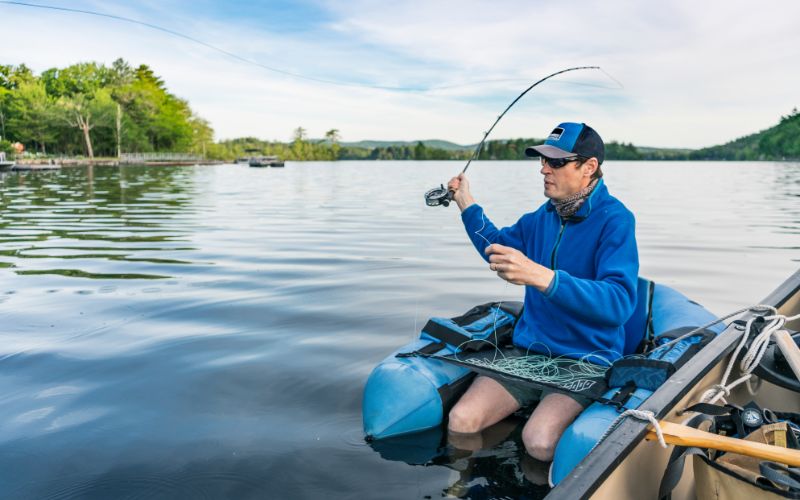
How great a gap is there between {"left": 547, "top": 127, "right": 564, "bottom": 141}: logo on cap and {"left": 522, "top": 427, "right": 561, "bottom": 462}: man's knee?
176cm

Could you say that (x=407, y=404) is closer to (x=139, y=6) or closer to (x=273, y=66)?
(x=273, y=66)

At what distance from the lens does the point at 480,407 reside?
4.20m

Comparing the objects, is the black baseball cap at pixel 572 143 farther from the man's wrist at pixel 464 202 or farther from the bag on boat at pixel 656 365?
the bag on boat at pixel 656 365

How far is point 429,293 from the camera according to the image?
9.01 metres

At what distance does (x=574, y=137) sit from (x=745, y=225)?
15775mm

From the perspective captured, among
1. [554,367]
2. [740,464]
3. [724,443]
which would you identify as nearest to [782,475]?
[724,443]

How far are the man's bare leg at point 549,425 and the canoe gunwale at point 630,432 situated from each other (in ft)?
2.88

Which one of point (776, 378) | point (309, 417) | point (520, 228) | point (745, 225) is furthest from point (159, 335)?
point (745, 225)

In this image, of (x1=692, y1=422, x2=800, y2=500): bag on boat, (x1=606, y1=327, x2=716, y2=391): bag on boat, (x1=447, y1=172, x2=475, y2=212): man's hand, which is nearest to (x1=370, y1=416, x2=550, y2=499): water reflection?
(x1=606, y1=327, x2=716, y2=391): bag on boat

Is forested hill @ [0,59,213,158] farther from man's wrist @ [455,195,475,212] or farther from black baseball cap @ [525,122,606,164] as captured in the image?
black baseball cap @ [525,122,606,164]

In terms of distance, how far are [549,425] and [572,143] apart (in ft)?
5.49

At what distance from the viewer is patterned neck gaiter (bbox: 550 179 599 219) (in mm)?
4059

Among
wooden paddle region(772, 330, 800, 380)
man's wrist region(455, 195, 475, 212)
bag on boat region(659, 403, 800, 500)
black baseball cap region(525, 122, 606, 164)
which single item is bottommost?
bag on boat region(659, 403, 800, 500)

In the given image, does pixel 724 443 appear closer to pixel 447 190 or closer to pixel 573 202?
pixel 573 202
